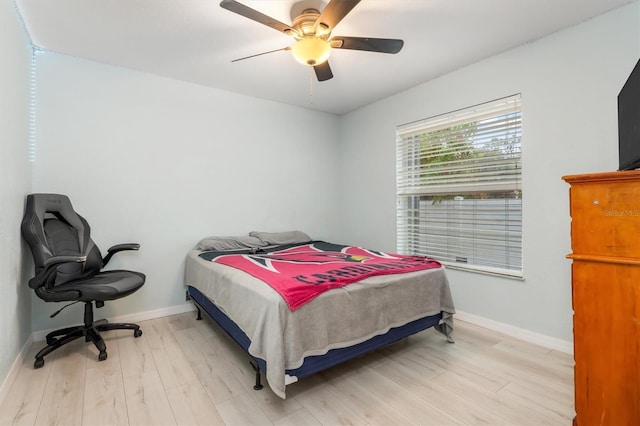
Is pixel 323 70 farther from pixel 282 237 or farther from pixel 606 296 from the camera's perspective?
pixel 606 296

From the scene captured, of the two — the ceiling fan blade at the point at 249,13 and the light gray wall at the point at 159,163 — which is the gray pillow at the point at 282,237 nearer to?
the light gray wall at the point at 159,163

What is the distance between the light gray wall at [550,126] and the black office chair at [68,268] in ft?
10.2

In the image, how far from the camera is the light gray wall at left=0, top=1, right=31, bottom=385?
179 cm

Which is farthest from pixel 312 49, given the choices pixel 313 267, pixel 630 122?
pixel 630 122

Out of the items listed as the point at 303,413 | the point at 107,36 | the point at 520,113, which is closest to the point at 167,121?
the point at 107,36

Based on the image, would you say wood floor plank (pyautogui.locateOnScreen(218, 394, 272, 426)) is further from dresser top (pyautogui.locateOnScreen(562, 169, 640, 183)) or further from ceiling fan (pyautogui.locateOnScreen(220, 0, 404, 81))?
ceiling fan (pyautogui.locateOnScreen(220, 0, 404, 81))

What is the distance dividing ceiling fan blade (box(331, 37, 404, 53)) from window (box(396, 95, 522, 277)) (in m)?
1.31

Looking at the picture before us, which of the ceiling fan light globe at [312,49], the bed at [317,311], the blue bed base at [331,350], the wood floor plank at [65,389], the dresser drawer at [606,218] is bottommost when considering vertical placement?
the wood floor plank at [65,389]

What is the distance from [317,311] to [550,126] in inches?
91.3

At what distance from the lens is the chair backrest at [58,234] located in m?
2.17

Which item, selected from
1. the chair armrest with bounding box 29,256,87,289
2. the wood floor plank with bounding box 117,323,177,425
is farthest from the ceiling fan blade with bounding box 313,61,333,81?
the wood floor plank with bounding box 117,323,177,425

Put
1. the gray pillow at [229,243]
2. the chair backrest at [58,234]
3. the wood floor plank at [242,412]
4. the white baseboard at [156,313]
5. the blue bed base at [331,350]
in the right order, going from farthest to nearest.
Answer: the gray pillow at [229,243]
the white baseboard at [156,313]
the chair backrest at [58,234]
the blue bed base at [331,350]
the wood floor plank at [242,412]

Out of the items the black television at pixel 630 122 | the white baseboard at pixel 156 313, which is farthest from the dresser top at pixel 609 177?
the white baseboard at pixel 156 313

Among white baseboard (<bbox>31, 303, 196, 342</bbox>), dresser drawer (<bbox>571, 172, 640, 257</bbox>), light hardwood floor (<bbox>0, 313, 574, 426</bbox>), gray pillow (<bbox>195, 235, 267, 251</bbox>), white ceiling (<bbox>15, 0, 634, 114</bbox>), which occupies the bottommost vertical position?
light hardwood floor (<bbox>0, 313, 574, 426</bbox>)
